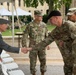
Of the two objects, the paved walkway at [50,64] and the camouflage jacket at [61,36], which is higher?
the camouflage jacket at [61,36]

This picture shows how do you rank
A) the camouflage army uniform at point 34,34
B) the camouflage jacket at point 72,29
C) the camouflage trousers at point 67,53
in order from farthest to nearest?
the camouflage army uniform at point 34,34
the camouflage trousers at point 67,53
the camouflage jacket at point 72,29

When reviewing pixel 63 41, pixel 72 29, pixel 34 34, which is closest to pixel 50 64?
pixel 34 34

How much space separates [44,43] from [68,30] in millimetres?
505

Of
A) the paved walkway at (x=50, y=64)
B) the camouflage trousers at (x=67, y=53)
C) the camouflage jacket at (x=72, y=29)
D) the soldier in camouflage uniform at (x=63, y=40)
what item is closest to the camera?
the camouflage jacket at (x=72, y=29)

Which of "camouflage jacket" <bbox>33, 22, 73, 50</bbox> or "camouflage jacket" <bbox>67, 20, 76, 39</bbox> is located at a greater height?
"camouflage jacket" <bbox>67, 20, 76, 39</bbox>

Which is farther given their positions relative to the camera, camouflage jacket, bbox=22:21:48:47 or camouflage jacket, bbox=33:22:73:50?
camouflage jacket, bbox=22:21:48:47

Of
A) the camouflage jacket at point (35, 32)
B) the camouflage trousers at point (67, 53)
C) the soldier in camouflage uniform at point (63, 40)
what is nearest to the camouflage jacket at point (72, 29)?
the soldier in camouflage uniform at point (63, 40)

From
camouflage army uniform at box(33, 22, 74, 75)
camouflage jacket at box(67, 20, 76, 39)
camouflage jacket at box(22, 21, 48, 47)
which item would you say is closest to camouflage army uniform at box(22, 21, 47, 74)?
camouflage jacket at box(22, 21, 48, 47)

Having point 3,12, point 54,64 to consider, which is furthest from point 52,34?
point 3,12

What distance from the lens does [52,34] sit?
6098 millimetres

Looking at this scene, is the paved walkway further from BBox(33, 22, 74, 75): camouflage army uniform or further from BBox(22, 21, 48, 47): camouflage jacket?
BBox(33, 22, 74, 75): camouflage army uniform

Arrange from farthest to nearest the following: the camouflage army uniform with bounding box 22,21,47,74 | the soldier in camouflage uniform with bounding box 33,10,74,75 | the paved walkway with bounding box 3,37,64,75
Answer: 1. the paved walkway with bounding box 3,37,64,75
2. the camouflage army uniform with bounding box 22,21,47,74
3. the soldier in camouflage uniform with bounding box 33,10,74,75

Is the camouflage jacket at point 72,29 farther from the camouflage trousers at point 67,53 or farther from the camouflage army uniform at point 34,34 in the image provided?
the camouflage army uniform at point 34,34

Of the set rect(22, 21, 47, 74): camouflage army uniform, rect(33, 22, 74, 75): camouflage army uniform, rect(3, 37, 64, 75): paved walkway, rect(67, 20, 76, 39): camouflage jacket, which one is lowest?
rect(3, 37, 64, 75): paved walkway
